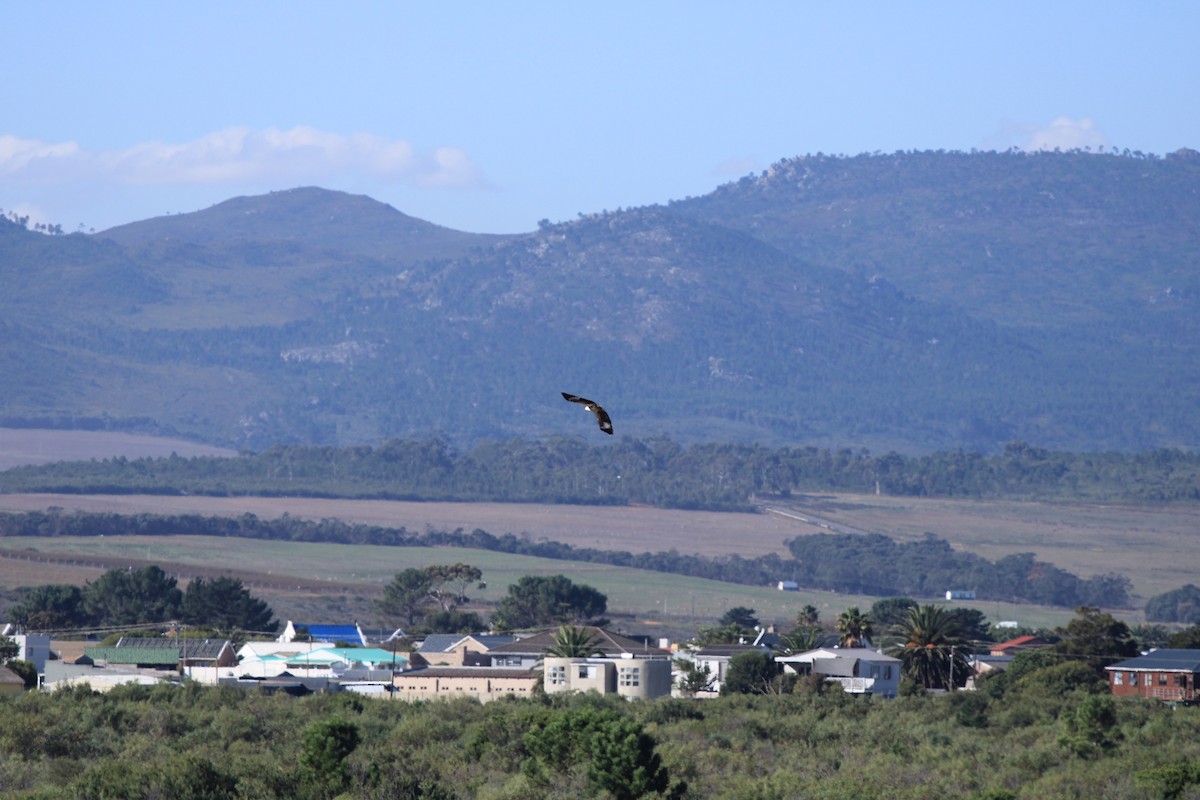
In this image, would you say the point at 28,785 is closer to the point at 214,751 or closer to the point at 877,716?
the point at 214,751

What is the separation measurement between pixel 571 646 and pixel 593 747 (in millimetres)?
40044

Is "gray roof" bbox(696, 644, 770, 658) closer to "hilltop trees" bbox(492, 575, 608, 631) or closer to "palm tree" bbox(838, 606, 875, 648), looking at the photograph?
"palm tree" bbox(838, 606, 875, 648)

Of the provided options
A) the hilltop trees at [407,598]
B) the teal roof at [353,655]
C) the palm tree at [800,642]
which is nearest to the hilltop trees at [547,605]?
the hilltop trees at [407,598]

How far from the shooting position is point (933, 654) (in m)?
109

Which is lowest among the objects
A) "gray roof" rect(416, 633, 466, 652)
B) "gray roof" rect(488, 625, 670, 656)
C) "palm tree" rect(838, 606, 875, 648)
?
"gray roof" rect(416, 633, 466, 652)

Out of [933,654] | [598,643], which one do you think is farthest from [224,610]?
[933,654]

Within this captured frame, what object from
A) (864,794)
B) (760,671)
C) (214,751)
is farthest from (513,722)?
(760,671)

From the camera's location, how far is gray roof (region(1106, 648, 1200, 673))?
4060 inches

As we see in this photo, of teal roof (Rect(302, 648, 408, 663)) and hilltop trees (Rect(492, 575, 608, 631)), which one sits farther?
hilltop trees (Rect(492, 575, 608, 631))

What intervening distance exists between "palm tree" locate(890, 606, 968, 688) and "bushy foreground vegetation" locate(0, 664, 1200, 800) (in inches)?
395

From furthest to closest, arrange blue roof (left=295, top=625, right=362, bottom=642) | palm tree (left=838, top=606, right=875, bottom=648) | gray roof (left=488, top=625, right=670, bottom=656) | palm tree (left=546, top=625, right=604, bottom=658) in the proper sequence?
blue roof (left=295, top=625, right=362, bottom=642), palm tree (left=838, top=606, right=875, bottom=648), gray roof (left=488, top=625, right=670, bottom=656), palm tree (left=546, top=625, right=604, bottom=658)

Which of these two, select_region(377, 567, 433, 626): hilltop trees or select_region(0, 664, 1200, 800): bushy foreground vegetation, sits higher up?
select_region(0, 664, 1200, 800): bushy foreground vegetation

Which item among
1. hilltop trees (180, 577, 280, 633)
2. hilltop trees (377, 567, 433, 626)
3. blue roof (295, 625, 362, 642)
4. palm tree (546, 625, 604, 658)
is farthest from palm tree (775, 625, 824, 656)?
hilltop trees (377, 567, 433, 626)

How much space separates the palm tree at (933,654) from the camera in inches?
4277
